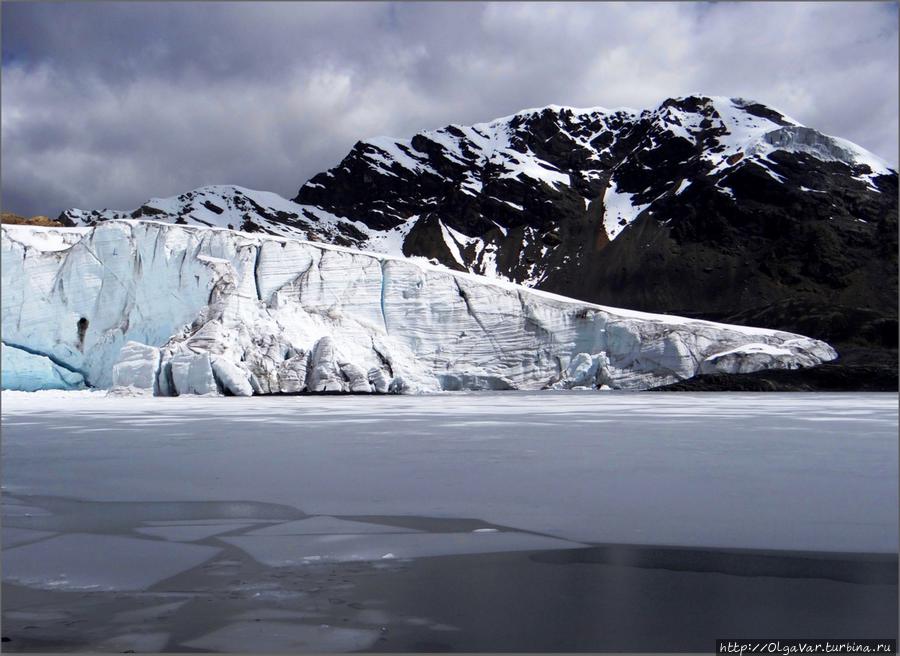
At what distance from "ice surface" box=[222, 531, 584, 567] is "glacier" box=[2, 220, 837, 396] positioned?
1711 cm

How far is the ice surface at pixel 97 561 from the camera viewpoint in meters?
3.02

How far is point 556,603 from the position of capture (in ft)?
8.89

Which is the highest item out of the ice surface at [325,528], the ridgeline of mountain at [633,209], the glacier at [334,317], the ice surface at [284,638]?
the ridgeline of mountain at [633,209]

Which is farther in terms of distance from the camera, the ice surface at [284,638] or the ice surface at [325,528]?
the ice surface at [325,528]

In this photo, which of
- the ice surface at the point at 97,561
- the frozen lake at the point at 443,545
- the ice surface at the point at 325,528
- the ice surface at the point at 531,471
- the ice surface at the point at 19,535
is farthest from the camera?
the ice surface at the point at 531,471

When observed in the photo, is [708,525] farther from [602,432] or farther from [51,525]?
[602,432]

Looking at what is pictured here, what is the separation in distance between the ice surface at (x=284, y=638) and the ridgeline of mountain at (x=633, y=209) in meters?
44.4

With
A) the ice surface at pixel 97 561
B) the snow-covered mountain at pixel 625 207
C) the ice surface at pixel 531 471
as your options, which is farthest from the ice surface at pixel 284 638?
the snow-covered mountain at pixel 625 207

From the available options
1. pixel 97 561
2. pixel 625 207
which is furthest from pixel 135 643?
pixel 625 207

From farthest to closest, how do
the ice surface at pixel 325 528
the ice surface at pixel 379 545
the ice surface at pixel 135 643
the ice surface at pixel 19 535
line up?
1. the ice surface at pixel 325 528
2. the ice surface at pixel 19 535
3. the ice surface at pixel 379 545
4. the ice surface at pixel 135 643

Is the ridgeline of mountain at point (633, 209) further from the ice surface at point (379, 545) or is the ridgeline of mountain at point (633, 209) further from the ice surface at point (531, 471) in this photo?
the ice surface at point (379, 545)

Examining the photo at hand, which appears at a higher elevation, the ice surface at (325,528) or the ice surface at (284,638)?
the ice surface at (325,528)

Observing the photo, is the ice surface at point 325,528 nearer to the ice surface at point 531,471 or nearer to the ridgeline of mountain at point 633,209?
the ice surface at point 531,471

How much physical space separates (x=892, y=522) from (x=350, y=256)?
20.5m
